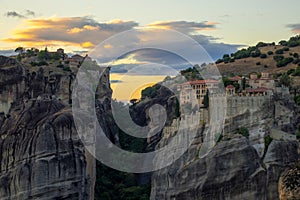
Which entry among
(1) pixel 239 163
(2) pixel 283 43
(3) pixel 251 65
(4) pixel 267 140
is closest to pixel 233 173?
(1) pixel 239 163

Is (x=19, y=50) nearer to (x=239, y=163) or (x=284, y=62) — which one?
(x=284, y=62)

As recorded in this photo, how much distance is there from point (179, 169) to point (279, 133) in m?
6.78

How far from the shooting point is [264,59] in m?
81.4

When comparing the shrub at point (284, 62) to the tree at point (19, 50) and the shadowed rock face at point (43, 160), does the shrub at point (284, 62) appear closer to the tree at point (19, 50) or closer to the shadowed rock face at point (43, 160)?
the tree at point (19, 50)

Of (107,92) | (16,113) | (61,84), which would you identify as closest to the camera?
(16,113)

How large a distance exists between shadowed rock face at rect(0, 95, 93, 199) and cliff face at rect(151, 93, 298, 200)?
783 cm

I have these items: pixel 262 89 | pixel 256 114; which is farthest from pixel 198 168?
pixel 262 89

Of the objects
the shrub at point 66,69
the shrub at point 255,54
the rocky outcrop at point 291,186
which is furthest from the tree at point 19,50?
the rocky outcrop at point 291,186

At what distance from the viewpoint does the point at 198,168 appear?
41500 mm

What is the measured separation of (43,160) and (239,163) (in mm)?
12506

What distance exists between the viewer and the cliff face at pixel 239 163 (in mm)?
39156

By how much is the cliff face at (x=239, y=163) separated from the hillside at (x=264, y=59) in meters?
28.3

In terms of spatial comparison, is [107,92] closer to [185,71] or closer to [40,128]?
[185,71]

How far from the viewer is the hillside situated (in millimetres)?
74250
